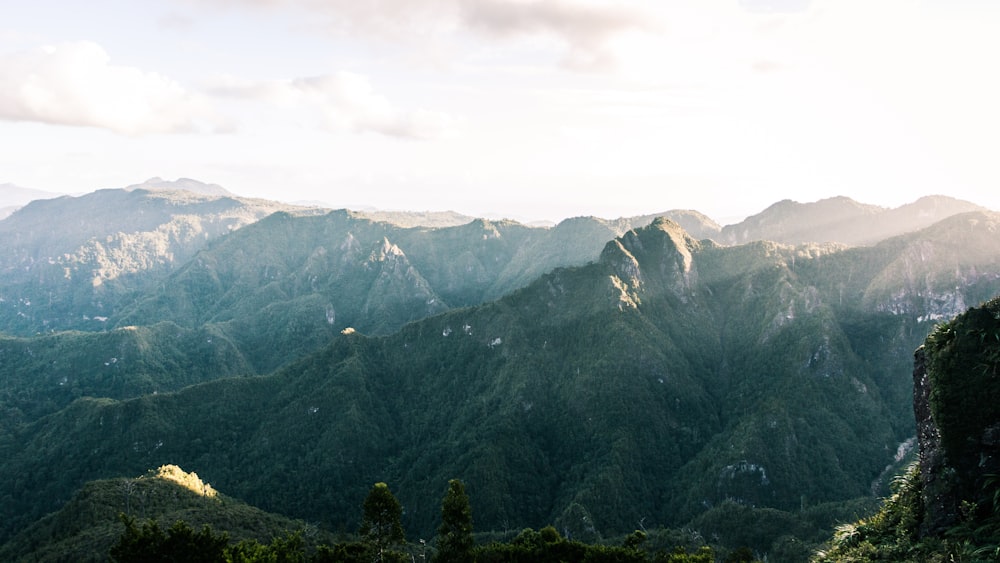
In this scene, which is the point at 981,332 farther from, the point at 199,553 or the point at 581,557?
the point at 199,553

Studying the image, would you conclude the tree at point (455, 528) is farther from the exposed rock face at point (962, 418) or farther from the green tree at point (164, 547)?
the exposed rock face at point (962, 418)

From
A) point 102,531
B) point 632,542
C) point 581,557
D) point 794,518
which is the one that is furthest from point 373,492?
point 794,518

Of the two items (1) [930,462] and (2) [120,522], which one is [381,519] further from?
(2) [120,522]

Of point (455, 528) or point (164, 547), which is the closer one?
point (164, 547)

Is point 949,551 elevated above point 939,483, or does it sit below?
below

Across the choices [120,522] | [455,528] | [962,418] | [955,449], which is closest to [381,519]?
[455,528]

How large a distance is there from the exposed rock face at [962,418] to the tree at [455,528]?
52115 millimetres

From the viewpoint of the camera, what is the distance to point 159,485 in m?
150

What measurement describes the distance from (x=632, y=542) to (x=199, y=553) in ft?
220

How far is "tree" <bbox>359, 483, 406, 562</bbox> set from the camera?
7194 cm

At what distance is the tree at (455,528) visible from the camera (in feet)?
252

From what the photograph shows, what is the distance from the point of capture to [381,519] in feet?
238

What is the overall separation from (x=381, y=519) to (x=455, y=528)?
11036 millimetres

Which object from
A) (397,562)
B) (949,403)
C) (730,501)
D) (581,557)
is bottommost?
(730,501)
